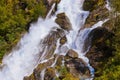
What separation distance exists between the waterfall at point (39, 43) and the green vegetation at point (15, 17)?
544mm

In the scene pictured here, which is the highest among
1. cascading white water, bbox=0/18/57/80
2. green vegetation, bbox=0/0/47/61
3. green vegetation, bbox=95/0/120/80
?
green vegetation, bbox=0/0/47/61

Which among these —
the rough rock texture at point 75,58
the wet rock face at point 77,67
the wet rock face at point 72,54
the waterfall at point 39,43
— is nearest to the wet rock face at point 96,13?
the rough rock texture at point 75,58

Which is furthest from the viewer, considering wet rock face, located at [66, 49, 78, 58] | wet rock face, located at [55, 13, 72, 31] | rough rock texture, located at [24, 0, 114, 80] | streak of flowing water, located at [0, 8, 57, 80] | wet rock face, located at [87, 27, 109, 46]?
wet rock face, located at [55, 13, 72, 31]

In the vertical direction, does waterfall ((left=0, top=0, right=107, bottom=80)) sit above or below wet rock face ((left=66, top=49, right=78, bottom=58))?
above

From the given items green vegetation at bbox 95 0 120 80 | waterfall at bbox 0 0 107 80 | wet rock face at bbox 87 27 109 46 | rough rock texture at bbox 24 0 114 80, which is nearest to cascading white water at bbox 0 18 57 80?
waterfall at bbox 0 0 107 80

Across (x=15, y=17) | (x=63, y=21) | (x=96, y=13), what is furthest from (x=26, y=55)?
(x=96, y=13)

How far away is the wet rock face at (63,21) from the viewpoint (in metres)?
33.5

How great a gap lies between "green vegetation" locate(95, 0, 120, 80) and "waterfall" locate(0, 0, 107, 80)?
3.62 feet

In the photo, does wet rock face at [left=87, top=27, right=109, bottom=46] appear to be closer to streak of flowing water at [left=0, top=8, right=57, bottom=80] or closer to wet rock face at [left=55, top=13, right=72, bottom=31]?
wet rock face at [left=55, top=13, right=72, bottom=31]

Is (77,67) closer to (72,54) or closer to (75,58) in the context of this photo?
(75,58)

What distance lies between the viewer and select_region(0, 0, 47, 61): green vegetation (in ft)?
112

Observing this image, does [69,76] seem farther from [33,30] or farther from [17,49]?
[33,30]

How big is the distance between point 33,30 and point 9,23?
217cm

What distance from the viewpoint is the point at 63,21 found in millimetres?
34156
